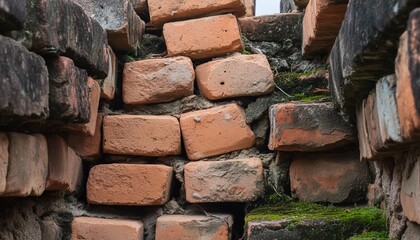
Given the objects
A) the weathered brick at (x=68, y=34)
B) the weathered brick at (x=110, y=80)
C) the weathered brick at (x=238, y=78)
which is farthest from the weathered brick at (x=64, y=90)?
the weathered brick at (x=238, y=78)

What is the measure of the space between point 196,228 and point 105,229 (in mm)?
346

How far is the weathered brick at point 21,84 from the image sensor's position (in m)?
1.29

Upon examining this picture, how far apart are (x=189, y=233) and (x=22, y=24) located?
1.06 m

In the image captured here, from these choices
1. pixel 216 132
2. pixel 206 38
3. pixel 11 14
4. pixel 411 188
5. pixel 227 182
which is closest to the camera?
pixel 11 14

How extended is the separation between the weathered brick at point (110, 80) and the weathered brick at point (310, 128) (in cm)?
69

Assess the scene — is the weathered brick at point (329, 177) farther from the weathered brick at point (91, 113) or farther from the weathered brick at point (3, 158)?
the weathered brick at point (3, 158)

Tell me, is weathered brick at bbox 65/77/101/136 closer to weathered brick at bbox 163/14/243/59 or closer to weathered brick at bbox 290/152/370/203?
weathered brick at bbox 163/14/243/59

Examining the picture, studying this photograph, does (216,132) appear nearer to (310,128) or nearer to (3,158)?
(310,128)

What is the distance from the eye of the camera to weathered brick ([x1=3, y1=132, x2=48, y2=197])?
1.53m

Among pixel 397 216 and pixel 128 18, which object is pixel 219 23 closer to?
pixel 128 18

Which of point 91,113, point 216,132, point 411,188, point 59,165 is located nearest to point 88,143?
point 91,113

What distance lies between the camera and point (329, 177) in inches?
85.2

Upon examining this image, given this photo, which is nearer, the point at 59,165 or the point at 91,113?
the point at 59,165

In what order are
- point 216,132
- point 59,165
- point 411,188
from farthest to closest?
point 216,132, point 59,165, point 411,188
